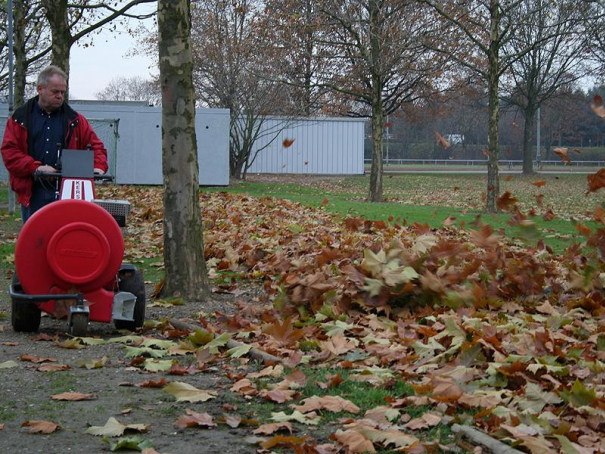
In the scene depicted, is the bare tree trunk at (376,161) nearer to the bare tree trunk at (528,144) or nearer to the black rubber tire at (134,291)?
the black rubber tire at (134,291)

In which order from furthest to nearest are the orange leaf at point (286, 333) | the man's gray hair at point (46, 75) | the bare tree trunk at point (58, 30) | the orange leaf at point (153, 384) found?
1. the bare tree trunk at point (58, 30)
2. the man's gray hair at point (46, 75)
3. the orange leaf at point (286, 333)
4. the orange leaf at point (153, 384)

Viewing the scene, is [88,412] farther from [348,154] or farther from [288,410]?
[348,154]

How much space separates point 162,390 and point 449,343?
193cm

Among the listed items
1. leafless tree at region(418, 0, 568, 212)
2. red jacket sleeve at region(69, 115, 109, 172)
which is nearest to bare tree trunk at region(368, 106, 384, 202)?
leafless tree at region(418, 0, 568, 212)

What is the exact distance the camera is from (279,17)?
2712 centimetres

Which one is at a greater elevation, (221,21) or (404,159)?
(221,21)

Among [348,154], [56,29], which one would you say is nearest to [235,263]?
[56,29]

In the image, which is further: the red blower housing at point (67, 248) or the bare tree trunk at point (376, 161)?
the bare tree trunk at point (376, 161)

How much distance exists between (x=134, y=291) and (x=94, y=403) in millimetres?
2269

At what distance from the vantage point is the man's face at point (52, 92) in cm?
720

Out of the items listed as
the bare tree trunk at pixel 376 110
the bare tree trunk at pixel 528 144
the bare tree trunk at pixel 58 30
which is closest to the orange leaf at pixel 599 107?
the bare tree trunk at pixel 58 30

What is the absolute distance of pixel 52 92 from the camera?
723cm

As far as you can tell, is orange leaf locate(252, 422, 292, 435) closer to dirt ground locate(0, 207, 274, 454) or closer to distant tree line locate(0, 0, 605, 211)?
dirt ground locate(0, 207, 274, 454)

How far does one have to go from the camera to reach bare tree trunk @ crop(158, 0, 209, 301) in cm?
855
